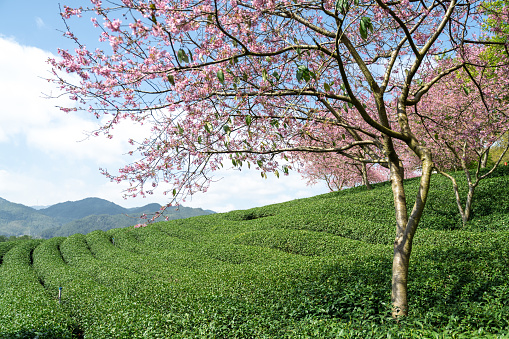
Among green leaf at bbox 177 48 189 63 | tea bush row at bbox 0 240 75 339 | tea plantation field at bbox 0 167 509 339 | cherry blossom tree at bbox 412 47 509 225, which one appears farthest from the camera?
cherry blossom tree at bbox 412 47 509 225

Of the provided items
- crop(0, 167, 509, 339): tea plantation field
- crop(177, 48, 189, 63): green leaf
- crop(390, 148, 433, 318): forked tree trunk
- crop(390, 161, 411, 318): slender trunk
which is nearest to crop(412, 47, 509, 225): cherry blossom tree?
crop(0, 167, 509, 339): tea plantation field

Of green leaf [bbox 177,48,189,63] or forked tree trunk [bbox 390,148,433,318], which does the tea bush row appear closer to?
green leaf [bbox 177,48,189,63]

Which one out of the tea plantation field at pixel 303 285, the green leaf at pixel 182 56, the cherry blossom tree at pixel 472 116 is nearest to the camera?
the green leaf at pixel 182 56

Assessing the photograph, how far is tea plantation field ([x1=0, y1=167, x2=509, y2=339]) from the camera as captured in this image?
574 centimetres

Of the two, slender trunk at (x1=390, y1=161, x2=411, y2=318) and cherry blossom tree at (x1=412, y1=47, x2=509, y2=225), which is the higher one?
cherry blossom tree at (x1=412, y1=47, x2=509, y2=225)

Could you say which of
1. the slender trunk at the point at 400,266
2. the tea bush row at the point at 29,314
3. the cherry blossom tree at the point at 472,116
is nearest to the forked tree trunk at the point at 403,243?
the slender trunk at the point at 400,266

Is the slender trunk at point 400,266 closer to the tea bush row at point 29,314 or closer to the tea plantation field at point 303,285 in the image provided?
the tea plantation field at point 303,285

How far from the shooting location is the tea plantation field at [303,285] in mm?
5742

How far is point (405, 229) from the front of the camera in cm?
585

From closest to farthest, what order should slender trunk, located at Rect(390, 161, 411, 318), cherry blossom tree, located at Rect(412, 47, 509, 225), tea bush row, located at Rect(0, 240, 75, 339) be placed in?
slender trunk, located at Rect(390, 161, 411, 318)
tea bush row, located at Rect(0, 240, 75, 339)
cherry blossom tree, located at Rect(412, 47, 509, 225)

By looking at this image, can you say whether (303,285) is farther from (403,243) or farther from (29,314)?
(29,314)

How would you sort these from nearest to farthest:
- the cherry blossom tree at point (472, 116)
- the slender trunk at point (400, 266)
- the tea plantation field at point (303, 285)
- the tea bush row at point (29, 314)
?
1. the slender trunk at point (400, 266)
2. the tea plantation field at point (303, 285)
3. the tea bush row at point (29, 314)
4. the cherry blossom tree at point (472, 116)

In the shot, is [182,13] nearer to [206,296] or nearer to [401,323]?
[401,323]

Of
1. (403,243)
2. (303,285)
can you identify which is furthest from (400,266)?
(303,285)
